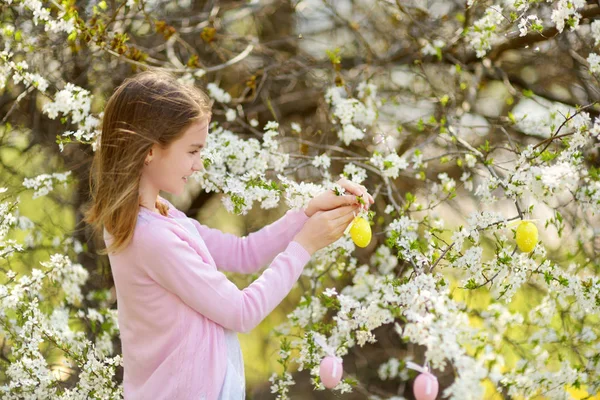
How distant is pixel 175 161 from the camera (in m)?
1.62

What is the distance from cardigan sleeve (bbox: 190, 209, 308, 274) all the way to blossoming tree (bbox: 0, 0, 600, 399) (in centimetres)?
8

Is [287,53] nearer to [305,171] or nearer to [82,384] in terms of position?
[305,171]

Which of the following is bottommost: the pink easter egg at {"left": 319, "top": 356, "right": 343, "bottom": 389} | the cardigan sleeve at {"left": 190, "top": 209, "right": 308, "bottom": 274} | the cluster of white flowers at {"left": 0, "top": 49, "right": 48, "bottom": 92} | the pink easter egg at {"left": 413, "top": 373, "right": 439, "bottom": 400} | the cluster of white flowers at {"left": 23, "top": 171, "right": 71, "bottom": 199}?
the cluster of white flowers at {"left": 23, "top": 171, "right": 71, "bottom": 199}

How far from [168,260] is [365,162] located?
141cm

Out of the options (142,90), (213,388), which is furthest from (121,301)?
(142,90)

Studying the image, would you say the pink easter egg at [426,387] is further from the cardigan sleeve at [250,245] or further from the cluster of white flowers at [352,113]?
the cluster of white flowers at [352,113]

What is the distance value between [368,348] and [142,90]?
2.18m

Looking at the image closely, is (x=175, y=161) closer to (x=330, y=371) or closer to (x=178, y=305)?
(x=178, y=305)

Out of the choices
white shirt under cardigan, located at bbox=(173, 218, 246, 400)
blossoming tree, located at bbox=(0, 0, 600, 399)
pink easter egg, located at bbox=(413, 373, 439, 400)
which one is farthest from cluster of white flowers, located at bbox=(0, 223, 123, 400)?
pink easter egg, located at bbox=(413, 373, 439, 400)

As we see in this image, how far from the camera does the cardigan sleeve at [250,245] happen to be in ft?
6.21

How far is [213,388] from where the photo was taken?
5.16 ft

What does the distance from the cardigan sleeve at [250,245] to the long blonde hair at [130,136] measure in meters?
0.38

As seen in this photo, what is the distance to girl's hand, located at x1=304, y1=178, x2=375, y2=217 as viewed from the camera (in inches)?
67.2

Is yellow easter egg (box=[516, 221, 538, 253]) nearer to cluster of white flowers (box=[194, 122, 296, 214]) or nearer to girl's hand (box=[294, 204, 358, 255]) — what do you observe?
girl's hand (box=[294, 204, 358, 255])
